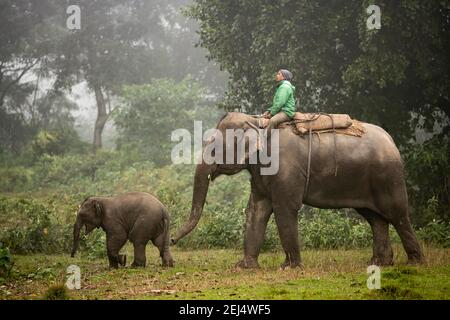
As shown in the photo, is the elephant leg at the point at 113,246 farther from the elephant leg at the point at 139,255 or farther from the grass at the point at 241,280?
the elephant leg at the point at 139,255

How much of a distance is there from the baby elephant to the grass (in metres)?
0.49

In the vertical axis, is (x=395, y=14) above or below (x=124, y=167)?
above

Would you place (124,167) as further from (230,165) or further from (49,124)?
(230,165)

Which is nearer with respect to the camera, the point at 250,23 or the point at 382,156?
the point at 382,156

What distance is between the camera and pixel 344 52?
21750 millimetres

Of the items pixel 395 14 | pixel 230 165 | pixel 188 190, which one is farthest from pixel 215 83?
pixel 230 165

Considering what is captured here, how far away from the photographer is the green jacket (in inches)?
510

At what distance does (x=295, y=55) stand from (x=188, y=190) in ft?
36.4

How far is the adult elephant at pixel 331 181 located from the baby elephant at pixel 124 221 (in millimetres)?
1365

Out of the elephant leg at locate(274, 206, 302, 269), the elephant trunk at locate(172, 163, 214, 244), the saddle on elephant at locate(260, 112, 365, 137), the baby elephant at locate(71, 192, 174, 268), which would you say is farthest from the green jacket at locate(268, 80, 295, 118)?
the baby elephant at locate(71, 192, 174, 268)

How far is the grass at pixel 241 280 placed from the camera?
33.1 ft

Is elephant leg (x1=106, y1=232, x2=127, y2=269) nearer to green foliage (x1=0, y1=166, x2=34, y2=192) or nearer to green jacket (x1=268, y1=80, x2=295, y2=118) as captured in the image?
green jacket (x1=268, y1=80, x2=295, y2=118)

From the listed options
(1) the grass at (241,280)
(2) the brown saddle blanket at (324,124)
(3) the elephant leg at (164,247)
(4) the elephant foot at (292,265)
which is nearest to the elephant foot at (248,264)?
(1) the grass at (241,280)

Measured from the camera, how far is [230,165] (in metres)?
13.3
